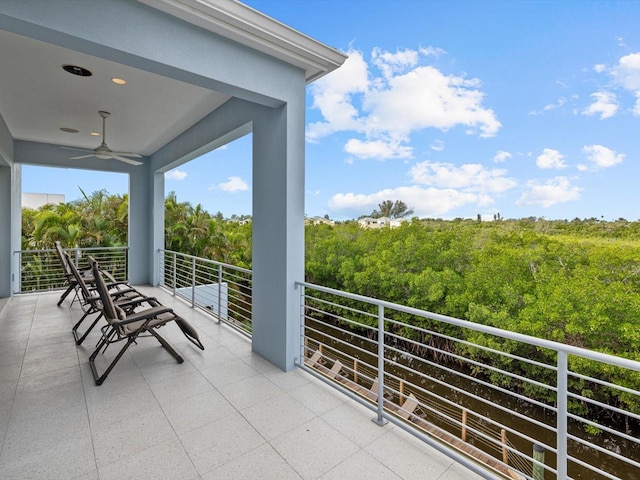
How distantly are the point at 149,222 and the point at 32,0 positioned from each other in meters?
5.94

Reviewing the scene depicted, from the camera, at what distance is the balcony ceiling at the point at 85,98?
10.4 feet

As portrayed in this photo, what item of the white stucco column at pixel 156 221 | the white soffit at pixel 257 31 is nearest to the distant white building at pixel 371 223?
the white stucco column at pixel 156 221

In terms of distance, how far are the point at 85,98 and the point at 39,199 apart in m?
19.8

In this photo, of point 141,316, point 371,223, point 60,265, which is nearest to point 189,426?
point 141,316

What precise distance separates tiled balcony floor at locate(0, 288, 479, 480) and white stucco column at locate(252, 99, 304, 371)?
354 mm

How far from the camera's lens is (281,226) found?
10.7 feet

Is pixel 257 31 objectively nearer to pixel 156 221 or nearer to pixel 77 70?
pixel 77 70

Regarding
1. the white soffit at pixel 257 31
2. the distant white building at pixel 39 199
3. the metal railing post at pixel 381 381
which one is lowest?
the metal railing post at pixel 381 381

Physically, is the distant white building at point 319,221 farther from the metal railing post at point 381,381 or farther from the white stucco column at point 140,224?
the metal railing post at point 381,381

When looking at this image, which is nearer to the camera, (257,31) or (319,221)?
(257,31)

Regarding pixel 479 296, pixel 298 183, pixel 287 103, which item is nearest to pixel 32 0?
pixel 287 103

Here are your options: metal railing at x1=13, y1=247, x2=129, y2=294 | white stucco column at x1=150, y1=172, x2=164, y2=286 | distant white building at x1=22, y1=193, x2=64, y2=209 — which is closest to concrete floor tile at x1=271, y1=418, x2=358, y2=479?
white stucco column at x1=150, y1=172, x2=164, y2=286

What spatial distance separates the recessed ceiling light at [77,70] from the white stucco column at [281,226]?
5.85 ft

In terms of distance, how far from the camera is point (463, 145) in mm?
22875
